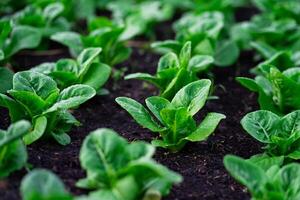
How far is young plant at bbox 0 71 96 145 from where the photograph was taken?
246 centimetres

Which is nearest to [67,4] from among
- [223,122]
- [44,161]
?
[223,122]

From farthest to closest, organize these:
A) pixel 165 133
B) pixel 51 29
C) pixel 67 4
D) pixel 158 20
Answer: pixel 158 20
pixel 67 4
pixel 51 29
pixel 165 133

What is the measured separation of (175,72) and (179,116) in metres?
0.47

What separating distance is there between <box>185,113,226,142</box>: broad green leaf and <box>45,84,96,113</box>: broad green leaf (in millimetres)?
479

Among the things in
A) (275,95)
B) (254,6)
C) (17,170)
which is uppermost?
(17,170)

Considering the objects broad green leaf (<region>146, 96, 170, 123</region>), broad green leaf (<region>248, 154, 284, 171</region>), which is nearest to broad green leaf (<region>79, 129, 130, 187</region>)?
broad green leaf (<region>146, 96, 170, 123</region>)

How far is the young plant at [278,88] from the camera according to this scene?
2811 mm

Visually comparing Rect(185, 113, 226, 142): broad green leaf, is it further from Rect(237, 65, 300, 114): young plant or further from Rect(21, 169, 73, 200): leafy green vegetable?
Rect(21, 169, 73, 200): leafy green vegetable

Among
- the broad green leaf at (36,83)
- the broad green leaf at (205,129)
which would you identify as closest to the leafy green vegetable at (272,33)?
the broad green leaf at (205,129)

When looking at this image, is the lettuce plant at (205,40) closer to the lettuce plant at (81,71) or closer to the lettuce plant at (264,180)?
the lettuce plant at (81,71)

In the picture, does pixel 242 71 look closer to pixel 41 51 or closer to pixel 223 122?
pixel 223 122

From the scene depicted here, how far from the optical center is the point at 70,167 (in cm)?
242

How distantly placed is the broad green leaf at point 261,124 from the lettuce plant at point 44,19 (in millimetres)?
1597

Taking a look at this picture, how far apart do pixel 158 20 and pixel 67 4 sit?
776 millimetres
